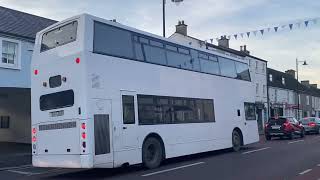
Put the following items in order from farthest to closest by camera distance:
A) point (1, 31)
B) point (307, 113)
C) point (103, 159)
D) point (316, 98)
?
point (316, 98) < point (307, 113) < point (1, 31) < point (103, 159)

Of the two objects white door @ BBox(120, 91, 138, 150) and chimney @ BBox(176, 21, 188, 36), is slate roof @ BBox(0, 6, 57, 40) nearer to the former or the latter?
white door @ BBox(120, 91, 138, 150)

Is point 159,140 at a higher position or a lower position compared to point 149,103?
lower

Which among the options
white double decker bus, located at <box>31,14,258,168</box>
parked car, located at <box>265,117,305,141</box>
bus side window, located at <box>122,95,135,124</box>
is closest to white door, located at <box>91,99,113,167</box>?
white double decker bus, located at <box>31,14,258,168</box>

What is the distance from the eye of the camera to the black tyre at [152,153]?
14.5 m

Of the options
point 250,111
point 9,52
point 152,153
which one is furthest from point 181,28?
point 152,153

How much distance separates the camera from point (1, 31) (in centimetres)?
2139

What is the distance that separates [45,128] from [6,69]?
31.9 ft

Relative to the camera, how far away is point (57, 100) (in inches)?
523

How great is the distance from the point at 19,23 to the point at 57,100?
1238 centimetres

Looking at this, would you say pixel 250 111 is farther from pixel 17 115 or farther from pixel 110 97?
pixel 17 115

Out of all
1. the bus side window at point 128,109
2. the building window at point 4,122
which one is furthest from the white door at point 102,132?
the building window at point 4,122

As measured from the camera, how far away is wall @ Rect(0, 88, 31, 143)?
28.7 m

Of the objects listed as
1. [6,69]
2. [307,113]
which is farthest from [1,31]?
[307,113]

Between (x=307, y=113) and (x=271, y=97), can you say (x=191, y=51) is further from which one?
(x=307, y=113)
